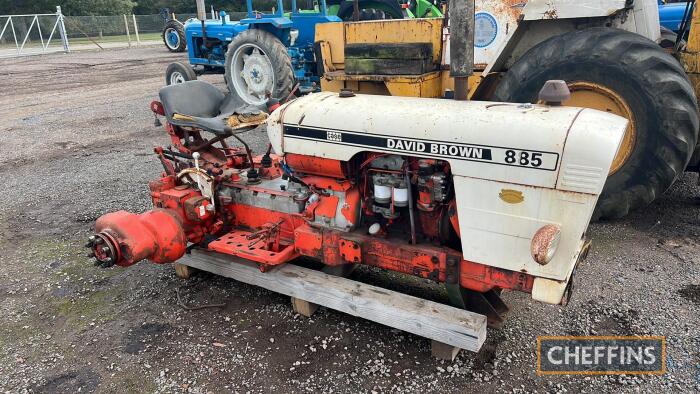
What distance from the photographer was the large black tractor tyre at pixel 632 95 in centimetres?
353

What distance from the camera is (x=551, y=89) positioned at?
7.77 ft

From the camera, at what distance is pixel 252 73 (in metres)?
8.23

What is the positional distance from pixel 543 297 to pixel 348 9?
25.0 ft

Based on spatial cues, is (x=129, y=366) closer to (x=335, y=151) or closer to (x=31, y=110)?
(x=335, y=151)

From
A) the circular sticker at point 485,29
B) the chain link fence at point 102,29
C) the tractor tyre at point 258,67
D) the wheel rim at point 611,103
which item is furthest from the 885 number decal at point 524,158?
the chain link fence at point 102,29

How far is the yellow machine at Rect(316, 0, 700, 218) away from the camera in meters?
3.55

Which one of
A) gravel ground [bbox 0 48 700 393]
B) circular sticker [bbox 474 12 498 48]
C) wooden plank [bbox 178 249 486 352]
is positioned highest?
circular sticker [bbox 474 12 498 48]

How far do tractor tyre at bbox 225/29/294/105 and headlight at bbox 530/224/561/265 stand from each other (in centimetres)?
575

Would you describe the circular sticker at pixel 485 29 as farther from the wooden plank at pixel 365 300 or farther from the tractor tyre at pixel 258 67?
the tractor tyre at pixel 258 67

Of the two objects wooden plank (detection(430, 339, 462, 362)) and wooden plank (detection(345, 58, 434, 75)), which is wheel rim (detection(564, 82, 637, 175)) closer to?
wooden plank (detection(345, 58, 434, 75))

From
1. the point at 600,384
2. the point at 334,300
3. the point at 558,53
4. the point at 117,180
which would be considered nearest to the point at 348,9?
the point at 117,180

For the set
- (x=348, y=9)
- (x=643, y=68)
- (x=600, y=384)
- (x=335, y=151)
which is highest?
(x=348, y=9)

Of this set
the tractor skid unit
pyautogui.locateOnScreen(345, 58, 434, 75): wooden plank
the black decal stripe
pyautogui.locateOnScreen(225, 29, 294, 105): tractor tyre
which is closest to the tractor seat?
the tractor skid unit

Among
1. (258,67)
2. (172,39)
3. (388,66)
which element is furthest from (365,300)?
(172,39)
